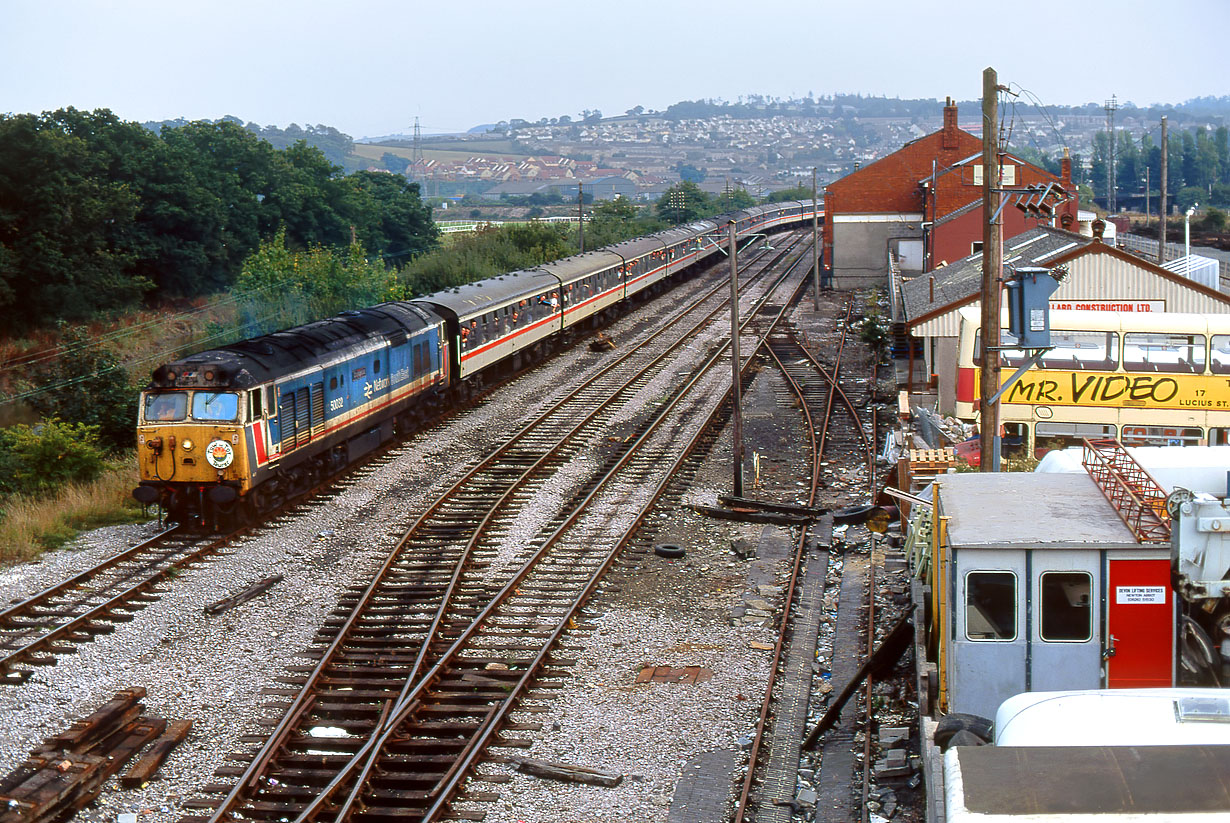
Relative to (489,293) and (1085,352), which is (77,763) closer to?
(1085,352)

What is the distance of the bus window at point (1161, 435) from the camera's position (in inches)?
823

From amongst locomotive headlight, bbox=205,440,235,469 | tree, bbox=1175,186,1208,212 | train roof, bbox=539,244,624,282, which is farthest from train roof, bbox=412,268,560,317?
tree, bbox=1175,186,1208,212

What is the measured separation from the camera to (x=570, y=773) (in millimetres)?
11609

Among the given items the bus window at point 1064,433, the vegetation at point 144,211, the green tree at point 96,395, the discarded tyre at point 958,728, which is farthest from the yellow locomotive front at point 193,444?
the vegetation at point 144,211

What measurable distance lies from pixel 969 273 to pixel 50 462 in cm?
2197

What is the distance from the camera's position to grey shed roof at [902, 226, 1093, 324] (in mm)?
26153

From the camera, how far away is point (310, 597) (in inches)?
655

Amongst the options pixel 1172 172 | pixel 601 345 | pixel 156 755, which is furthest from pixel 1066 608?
pixel 1172 172

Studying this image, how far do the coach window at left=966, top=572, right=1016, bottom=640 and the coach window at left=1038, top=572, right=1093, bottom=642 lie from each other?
10.8 inches

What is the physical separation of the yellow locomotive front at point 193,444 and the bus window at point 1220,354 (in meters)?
16.4

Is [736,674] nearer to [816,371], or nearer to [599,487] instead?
[599,487]

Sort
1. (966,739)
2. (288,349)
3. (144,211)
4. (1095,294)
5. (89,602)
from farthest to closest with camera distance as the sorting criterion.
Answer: (144,211)
(1095,294)
(288,349)
(89,602)
(966,739)

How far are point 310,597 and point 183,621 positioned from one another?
173cm

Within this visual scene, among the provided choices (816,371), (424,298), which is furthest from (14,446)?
(816,371)
